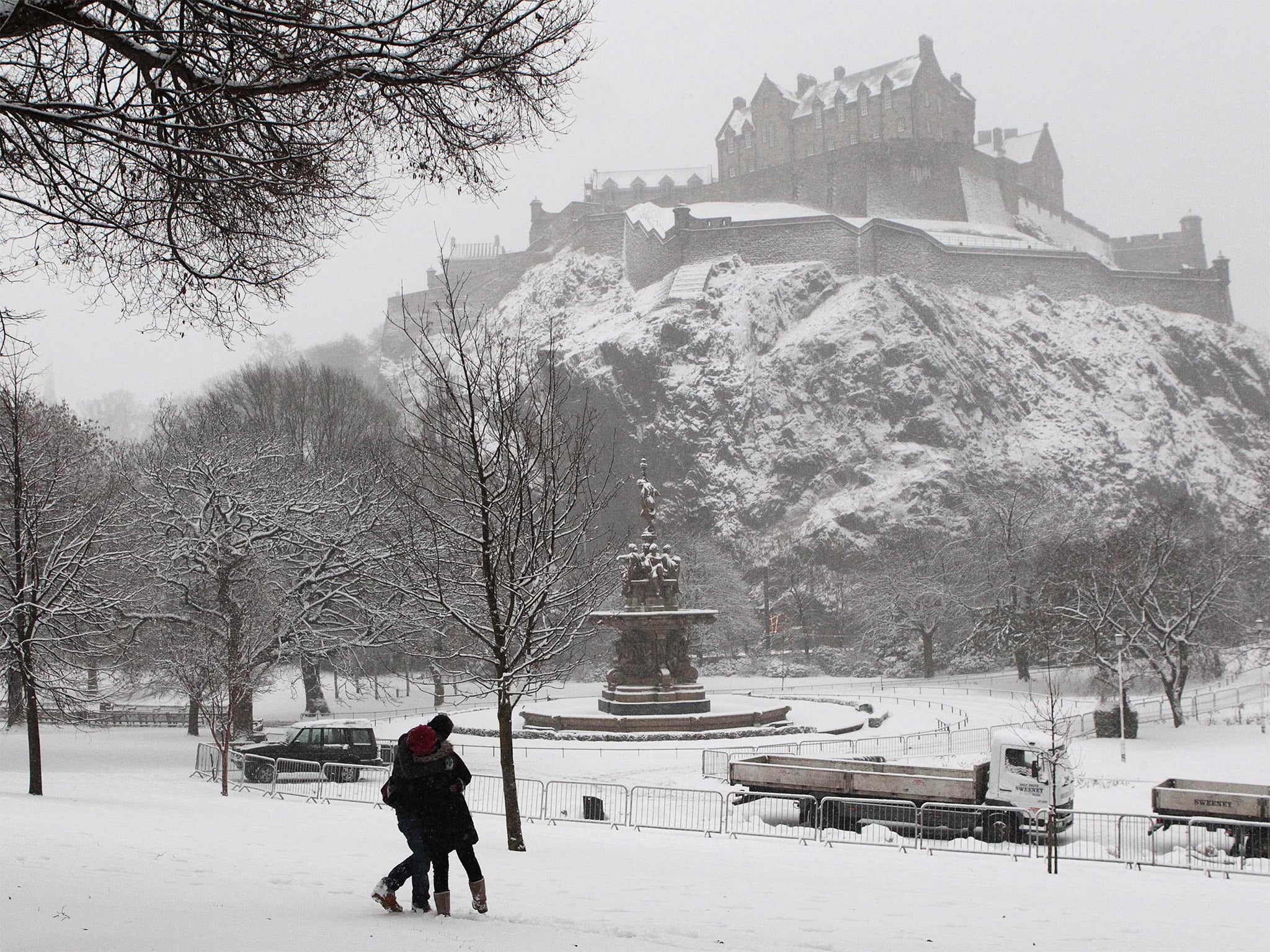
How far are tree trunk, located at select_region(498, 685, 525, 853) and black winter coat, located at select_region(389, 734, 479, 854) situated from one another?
13.0 ft

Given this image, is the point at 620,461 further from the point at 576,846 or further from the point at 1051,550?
the point at 576,846

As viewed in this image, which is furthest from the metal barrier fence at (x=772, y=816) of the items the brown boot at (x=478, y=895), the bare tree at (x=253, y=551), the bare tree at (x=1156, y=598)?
the bare tree at (x=1156, y=598)

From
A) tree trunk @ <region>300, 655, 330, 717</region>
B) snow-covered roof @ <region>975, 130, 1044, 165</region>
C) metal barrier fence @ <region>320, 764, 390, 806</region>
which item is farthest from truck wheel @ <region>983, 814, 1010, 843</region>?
snow-covered roof @ <region>975, 130, 1044, 165</region>

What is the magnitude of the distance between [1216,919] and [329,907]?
621cm

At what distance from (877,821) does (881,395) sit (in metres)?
60.2

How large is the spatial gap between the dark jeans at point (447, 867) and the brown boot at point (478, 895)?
0.02 meters

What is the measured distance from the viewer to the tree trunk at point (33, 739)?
47.5ft

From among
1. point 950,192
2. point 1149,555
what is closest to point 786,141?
point 950,192

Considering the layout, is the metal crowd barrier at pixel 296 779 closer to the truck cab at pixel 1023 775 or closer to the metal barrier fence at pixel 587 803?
the metal barrier fence at pixel 587 803

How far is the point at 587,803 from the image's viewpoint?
560 inches

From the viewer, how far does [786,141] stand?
9494cm

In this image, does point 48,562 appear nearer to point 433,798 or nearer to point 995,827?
point 433,798

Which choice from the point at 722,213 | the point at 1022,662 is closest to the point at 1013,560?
the point at 1022,662

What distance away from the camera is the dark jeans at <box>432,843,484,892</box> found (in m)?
6.26
